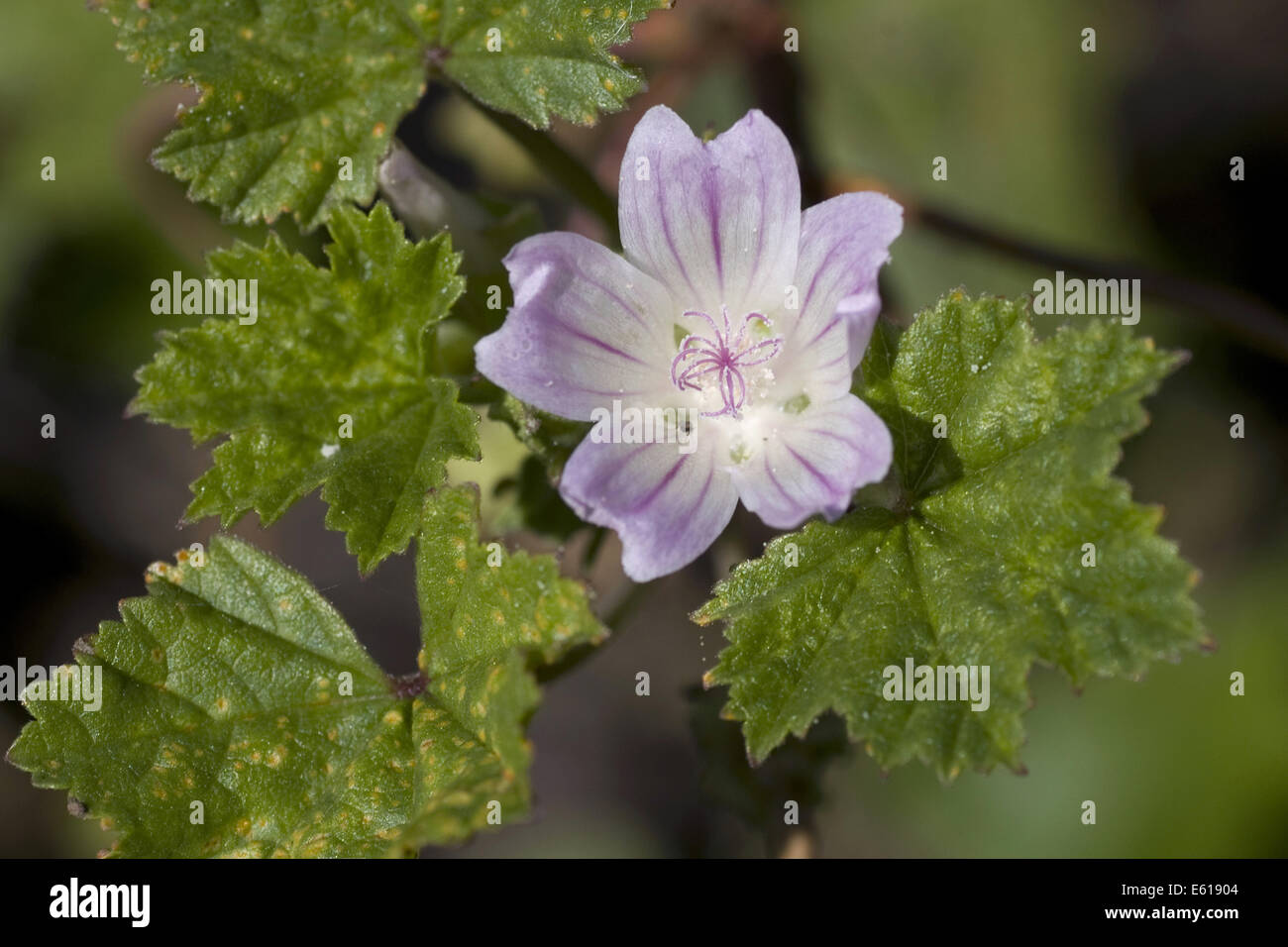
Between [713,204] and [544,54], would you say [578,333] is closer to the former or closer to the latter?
[713,204]

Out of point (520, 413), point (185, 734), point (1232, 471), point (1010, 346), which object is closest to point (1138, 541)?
point (1010, 346)

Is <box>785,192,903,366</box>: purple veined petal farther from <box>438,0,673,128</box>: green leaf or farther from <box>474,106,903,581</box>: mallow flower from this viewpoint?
<box>438,0,673,128</box>: green leaf

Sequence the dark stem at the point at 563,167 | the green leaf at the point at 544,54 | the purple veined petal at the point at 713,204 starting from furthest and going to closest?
the dark stem at the point at 563,167, the green leaf at the point at 544,54, the purple veined petal at the point at 713,204

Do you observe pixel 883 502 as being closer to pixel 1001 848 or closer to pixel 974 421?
pixel 974 421

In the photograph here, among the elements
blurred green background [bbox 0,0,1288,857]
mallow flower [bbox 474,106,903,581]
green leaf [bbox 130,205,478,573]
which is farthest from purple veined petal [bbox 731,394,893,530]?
blurred green background [bbox 0,0,1288,857]

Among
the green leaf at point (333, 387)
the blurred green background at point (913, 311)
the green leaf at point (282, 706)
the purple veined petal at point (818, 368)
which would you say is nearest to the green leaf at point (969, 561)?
the purple veined petal at point (818, 368)

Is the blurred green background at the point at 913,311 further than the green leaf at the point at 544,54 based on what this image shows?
Yes

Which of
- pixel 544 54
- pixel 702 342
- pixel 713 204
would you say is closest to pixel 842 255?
pixel 713 204

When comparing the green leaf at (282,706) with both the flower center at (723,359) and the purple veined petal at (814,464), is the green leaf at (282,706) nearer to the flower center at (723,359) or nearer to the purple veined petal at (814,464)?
the purple veined petal at (814,464)
